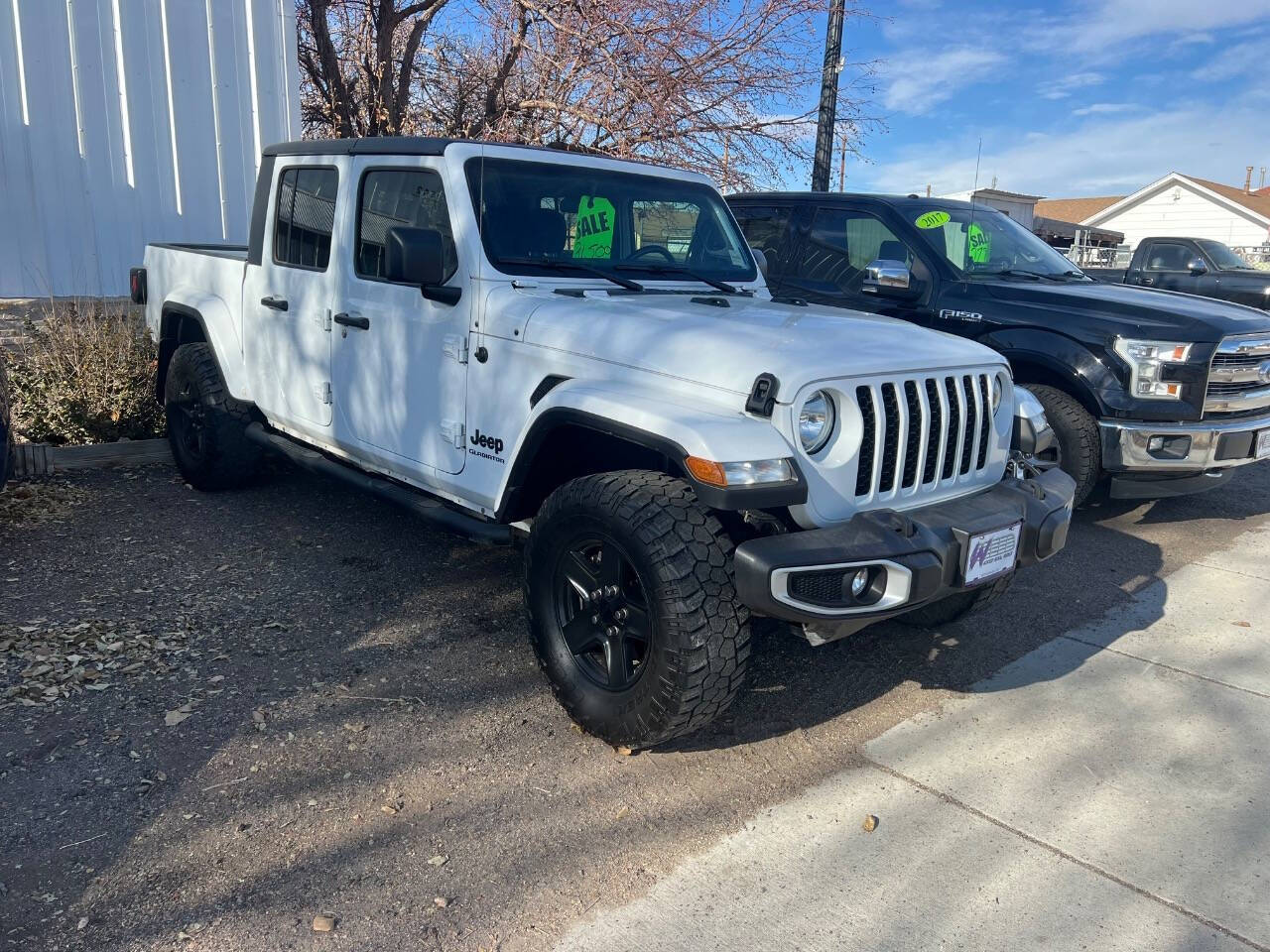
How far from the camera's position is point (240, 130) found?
841cm

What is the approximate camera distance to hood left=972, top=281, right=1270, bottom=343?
5484 mm

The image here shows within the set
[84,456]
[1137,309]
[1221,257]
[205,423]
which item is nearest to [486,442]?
[205,423]

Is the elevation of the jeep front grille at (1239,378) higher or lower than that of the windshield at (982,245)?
lower

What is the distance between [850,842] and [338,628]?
7.60 feet

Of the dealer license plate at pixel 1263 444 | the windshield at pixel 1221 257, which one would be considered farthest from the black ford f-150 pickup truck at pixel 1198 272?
the dealer license plate at pixel 1263 444

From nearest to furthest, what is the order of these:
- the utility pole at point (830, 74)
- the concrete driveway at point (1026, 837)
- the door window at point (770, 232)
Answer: the concrete driveway at point (1026, 837) → the door window at point (770, 232) → the utility pole at point (830, 74)

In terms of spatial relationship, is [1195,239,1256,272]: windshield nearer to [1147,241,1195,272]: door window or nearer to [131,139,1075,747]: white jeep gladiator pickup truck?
[1147,241,1195,272]: door window

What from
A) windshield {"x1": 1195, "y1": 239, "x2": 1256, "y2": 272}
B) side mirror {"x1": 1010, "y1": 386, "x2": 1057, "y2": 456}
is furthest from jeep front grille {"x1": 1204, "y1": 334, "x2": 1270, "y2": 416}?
windshield {"x1": 1195, "y1": 239, "x2": 1256, "y2": 272}

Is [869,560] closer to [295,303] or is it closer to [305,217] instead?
[295,303]

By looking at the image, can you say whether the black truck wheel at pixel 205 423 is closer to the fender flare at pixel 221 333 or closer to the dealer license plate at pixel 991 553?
the fender flare at pixel 221 333

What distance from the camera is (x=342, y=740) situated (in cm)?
328

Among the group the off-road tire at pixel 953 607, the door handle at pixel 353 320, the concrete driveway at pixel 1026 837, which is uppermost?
the door handle at pixel 353 320

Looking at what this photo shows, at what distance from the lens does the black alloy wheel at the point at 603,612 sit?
3.07m

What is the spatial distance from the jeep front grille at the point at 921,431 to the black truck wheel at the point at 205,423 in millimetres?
3740
